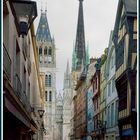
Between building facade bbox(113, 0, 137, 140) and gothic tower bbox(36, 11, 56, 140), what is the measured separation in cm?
5784

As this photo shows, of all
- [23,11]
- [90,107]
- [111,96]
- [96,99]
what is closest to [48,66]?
[90,107]

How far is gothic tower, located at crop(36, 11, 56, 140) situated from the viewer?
259ft

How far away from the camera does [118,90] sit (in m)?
18.2

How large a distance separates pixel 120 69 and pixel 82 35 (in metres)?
93.7

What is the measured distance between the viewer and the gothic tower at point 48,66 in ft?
259

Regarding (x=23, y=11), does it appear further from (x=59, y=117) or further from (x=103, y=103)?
(x=59, y=117)

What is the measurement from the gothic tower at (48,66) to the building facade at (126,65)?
190ft

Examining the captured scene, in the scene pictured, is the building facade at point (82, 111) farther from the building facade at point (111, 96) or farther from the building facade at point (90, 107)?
the building facade at point (111, 96)

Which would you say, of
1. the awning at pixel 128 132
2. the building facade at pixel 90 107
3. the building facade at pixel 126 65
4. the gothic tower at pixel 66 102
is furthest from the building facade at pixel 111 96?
the gothic tower at pixel 66 102

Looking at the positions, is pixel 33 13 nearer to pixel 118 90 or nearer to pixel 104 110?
pixel 118 90

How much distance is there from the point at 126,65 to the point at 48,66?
66.2m

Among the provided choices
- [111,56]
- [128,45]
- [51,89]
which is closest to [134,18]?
[128,45]

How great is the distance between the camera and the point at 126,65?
16.0 m

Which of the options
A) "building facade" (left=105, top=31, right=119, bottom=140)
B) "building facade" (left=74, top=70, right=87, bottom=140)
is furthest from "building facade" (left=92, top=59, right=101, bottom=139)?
"building facade" (left=74, top=70, right=87, bottom=140)
